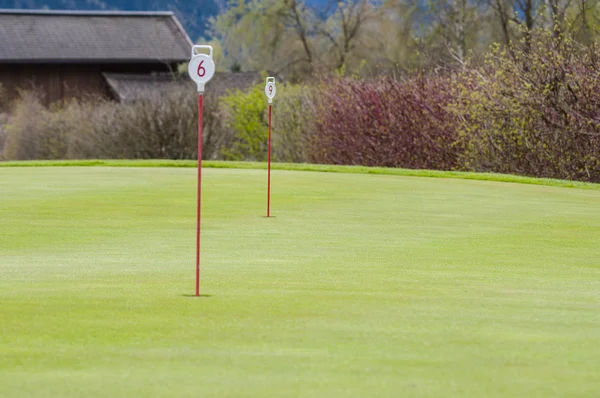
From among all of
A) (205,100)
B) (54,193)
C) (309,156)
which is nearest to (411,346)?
(54,193)

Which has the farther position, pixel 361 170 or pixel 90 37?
pixel 90 37

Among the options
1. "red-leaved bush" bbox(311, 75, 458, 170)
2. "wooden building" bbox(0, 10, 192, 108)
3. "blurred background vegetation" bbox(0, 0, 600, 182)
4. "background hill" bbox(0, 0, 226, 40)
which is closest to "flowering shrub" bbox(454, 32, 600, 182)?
"blurred background vegetation" bbox(0, 0, 600, 182)

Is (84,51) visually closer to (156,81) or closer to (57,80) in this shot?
(57,80)

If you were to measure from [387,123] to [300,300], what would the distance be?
2351cm

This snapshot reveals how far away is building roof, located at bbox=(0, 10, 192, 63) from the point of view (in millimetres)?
60781

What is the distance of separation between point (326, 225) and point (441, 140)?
1681cm

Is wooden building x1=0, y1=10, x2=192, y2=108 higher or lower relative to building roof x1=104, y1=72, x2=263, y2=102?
higher

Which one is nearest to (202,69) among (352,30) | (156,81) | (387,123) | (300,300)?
(300,300)

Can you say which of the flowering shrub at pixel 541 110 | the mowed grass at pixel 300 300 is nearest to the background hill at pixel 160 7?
the flowering shrub at pixel 541 110

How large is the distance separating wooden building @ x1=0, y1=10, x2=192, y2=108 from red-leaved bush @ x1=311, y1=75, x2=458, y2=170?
25.6 meters

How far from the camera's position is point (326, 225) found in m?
12.0

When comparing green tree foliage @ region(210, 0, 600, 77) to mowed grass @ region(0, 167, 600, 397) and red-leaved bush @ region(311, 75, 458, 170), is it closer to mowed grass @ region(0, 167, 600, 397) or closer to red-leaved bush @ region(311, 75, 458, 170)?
red-leaved bush @ region(311, 75, 458, 170)

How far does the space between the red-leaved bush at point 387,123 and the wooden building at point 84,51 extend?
25.6m

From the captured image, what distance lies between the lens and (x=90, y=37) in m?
63.8
